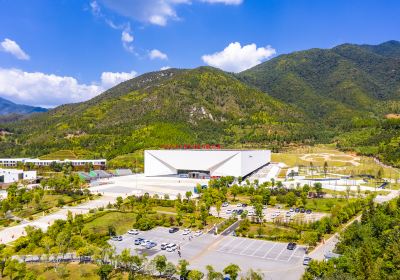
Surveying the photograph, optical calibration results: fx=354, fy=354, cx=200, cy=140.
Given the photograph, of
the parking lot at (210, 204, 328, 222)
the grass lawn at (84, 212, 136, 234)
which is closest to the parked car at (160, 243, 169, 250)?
the grass lawn at (84, 212, 136, 234)

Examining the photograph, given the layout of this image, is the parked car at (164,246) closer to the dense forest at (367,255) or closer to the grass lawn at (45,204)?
the dense forest at (367,255)

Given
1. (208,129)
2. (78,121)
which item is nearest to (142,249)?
(208,129)

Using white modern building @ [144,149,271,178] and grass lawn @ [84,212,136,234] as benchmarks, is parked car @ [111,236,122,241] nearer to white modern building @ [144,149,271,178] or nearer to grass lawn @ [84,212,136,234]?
grass lawn @ [84,212,136,234]

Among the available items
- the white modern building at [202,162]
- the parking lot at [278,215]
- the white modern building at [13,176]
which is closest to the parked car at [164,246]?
the parking lot at [278,215]

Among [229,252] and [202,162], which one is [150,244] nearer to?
[229,252]

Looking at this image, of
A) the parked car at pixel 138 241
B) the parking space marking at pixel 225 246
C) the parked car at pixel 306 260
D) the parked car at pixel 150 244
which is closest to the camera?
the parked car at pixel 306 260

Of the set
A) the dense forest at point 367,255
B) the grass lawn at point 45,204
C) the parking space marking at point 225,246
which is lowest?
the parking space marking at point 225,246
